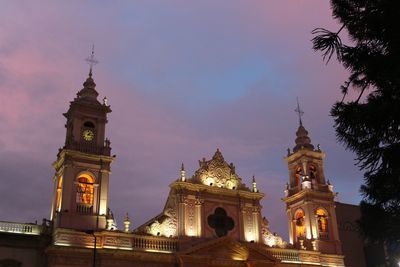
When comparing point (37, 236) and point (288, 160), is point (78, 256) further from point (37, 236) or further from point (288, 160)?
point (288, 160)

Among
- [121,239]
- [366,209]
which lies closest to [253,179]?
[121,239]

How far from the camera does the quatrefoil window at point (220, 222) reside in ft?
110

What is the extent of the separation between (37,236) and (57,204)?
2847mm

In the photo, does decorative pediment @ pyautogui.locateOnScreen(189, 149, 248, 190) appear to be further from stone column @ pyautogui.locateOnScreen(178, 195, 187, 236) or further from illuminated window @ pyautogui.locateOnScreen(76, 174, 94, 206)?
illuminated window @ pyautogui.locateOnScreen(76, 174, 94, 206)

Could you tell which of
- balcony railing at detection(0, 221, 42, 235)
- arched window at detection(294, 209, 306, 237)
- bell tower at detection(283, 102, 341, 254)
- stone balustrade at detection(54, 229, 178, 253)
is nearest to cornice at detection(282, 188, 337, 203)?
bell tower at detection(283, 102, 341, 254)

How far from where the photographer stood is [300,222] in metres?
39.1

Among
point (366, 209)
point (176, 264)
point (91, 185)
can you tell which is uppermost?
point (91, 185)

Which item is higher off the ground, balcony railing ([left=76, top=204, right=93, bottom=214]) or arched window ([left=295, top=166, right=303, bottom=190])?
arched window ([left=295, top=166, right=303, bottom=190])

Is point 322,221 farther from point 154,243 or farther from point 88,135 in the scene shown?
point 88,135

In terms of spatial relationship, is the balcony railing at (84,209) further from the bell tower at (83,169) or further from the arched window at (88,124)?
the arched window at (88,124)

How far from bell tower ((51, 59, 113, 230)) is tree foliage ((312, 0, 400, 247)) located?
2394cm

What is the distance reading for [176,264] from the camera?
1200 inches

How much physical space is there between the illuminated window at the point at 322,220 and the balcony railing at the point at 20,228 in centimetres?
→ 2076

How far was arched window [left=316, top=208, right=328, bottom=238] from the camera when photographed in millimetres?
37812
